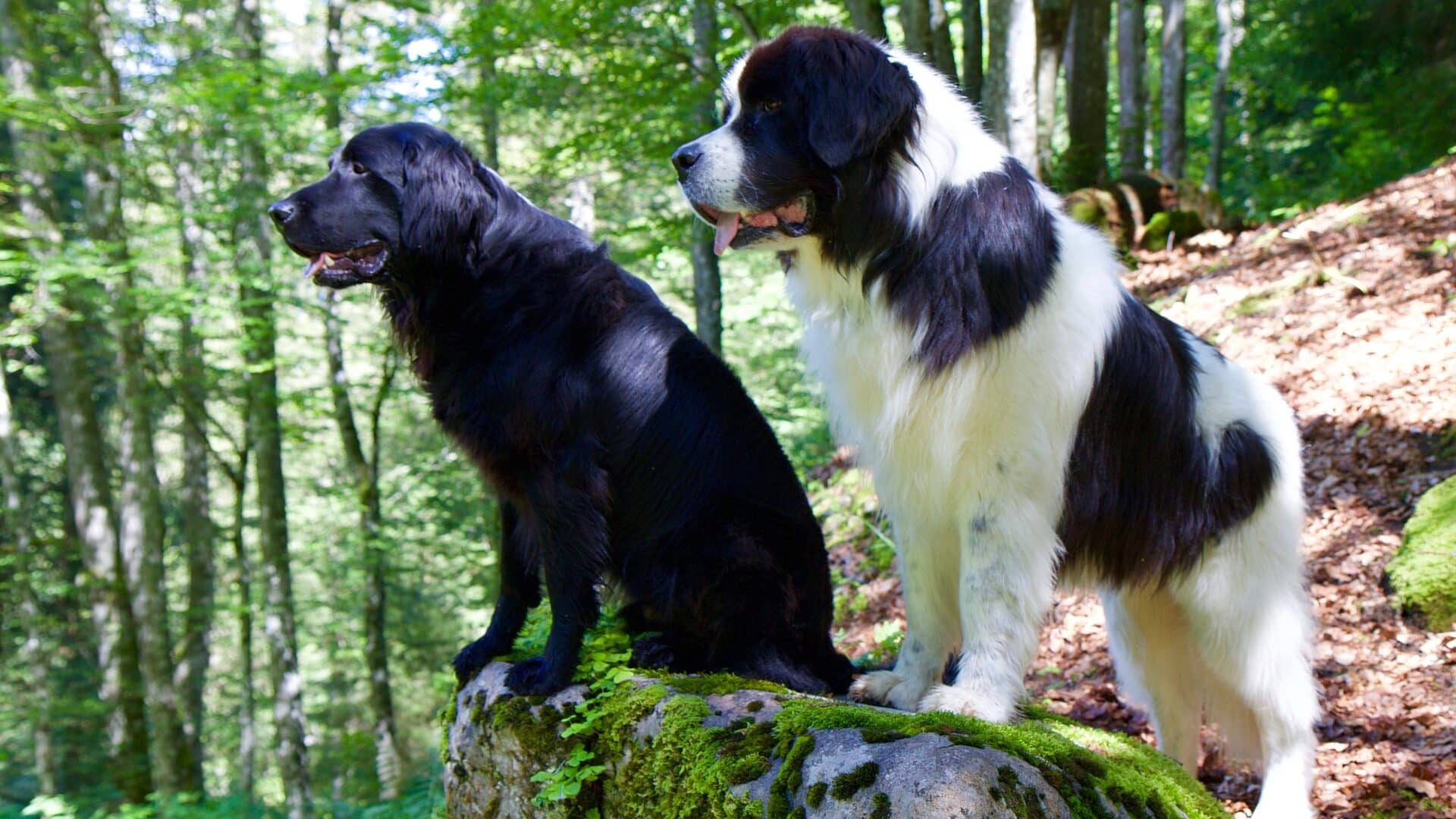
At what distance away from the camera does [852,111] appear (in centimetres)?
286

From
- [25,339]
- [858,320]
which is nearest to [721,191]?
[858,320]

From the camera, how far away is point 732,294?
16922 mm

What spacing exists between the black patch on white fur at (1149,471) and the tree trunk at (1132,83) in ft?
33.3

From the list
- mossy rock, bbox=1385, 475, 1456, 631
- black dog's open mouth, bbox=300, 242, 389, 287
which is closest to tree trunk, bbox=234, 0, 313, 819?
black dog's open mouth, bbox=300, 242, 389, 287

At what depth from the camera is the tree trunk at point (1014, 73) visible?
7.39 meters

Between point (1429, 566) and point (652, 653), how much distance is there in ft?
11.6

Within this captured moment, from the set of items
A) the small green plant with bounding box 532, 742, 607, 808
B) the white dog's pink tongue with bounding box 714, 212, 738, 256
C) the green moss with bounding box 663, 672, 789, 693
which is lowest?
the small green plant with bounding box 532, 742, 607, 808

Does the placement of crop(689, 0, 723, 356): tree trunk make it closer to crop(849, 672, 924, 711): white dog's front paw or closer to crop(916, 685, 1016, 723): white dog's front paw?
crop(849, 672, 924, 711): white dog's front paw

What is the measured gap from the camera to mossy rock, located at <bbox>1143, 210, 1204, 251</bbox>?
32.9 feet

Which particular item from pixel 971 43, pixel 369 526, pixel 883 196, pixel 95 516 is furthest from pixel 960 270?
pixel 95 516

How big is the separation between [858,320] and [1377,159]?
1085 centimetres

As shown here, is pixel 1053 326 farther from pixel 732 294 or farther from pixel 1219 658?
pixel 732 294

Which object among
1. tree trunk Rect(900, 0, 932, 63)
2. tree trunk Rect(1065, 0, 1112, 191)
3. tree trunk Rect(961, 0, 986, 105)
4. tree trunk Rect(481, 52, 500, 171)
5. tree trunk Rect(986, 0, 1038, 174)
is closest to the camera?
tree trunk Rect(986, 0, 1038, 174)

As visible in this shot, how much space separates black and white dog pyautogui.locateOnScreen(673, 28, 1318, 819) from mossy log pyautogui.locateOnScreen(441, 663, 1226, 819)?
439 mm
